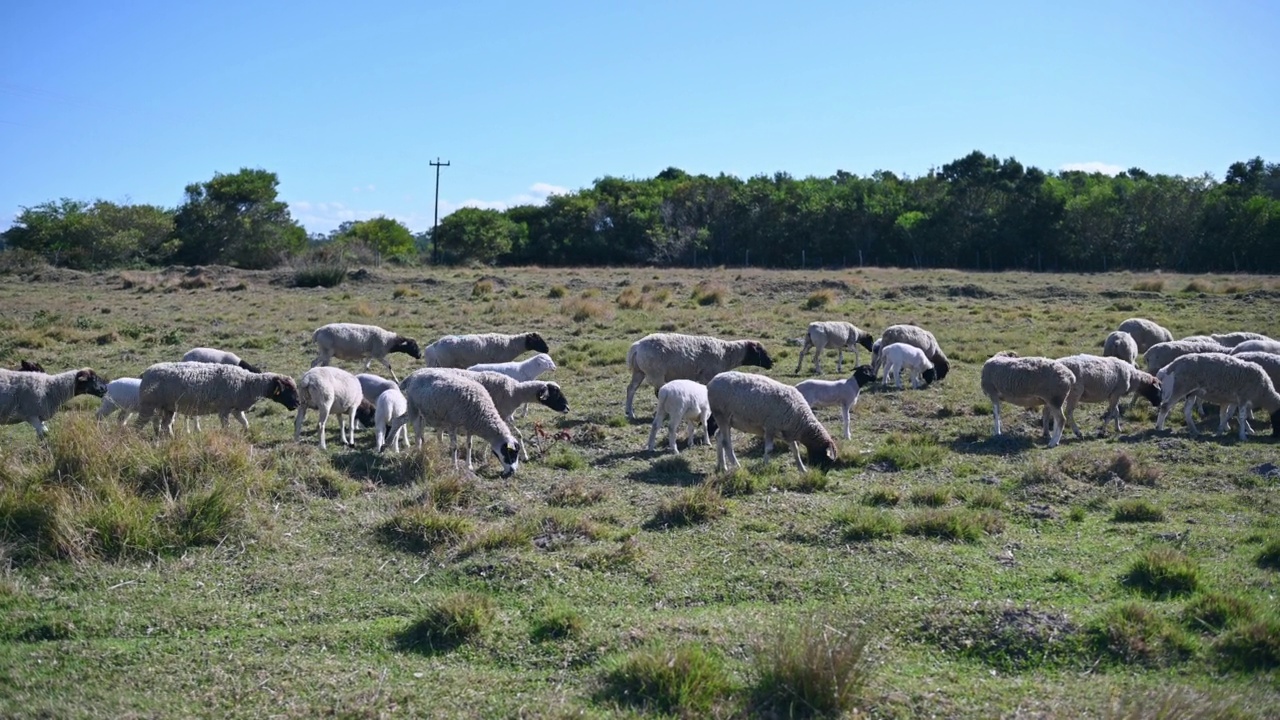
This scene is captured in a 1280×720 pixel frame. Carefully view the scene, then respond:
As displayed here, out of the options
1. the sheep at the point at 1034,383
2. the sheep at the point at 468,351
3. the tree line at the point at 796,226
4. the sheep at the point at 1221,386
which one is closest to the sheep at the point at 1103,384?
the sheep at the point at 1034,383

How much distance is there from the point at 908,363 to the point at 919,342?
6.10 feet

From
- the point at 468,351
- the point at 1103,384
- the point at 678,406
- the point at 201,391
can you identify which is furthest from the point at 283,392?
the point at 1103,384

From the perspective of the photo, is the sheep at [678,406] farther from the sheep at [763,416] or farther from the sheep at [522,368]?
the sheep at [522,368]

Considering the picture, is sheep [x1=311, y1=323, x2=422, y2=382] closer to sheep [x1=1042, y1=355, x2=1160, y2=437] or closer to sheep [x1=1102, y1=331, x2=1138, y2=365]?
sheep [x1=1042, y1=355, x2=1160, y2=437]

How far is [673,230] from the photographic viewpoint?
247 ft

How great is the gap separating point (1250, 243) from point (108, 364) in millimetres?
63706

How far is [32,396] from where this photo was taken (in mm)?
13547

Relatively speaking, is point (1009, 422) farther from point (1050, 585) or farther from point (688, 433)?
point (1050, 585)

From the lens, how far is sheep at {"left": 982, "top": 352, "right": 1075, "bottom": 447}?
14727 millimetres

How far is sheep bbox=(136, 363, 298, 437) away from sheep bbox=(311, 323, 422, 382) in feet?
23.0

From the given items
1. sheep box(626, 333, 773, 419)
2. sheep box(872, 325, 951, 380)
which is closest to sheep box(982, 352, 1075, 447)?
sheep box(626, 333, 773, 419)

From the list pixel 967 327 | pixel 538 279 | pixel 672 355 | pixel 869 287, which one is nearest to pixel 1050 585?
pixel 672 355

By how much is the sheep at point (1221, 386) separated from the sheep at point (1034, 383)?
73.8 inches

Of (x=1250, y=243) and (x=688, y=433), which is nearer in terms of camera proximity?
(x=688, y=433)
